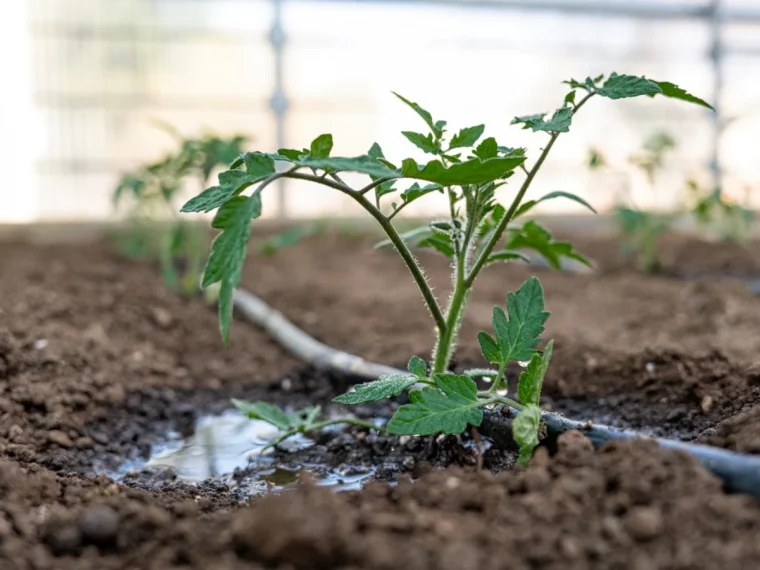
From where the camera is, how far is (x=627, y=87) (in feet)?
4.66

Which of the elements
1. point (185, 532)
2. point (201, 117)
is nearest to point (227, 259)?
point (185, 532)

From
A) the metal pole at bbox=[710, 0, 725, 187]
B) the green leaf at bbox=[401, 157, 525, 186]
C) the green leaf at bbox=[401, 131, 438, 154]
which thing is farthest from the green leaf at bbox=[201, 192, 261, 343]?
the metal pole at bbox=[710, 0, 725, 187]

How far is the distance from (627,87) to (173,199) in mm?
2686

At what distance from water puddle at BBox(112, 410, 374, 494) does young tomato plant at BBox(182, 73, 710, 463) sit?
1.10ft

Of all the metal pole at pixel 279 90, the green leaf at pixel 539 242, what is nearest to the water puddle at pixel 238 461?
the green leaf at pixel 539 242

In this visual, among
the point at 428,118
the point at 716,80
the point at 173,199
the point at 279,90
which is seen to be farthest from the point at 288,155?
the point at 716,80

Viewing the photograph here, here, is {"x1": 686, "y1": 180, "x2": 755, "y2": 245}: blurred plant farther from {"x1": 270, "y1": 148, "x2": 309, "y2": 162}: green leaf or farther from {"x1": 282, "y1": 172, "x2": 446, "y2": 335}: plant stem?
{"x1": 270, "y1": 148, "x2": 309, "y2": 162}: green leaf

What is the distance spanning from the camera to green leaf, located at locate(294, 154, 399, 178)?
1.23 metres

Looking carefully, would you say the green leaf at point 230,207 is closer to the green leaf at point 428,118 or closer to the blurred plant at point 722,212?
the green leaf at point 428,118

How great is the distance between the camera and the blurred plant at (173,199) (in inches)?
127

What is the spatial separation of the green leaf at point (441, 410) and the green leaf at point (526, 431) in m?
0.09

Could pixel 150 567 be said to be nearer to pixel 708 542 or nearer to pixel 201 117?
pixel 708 542

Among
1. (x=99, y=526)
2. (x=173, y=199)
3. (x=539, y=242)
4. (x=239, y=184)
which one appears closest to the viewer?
(x=99, y=526)

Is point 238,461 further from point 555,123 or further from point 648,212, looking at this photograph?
point 648,212
